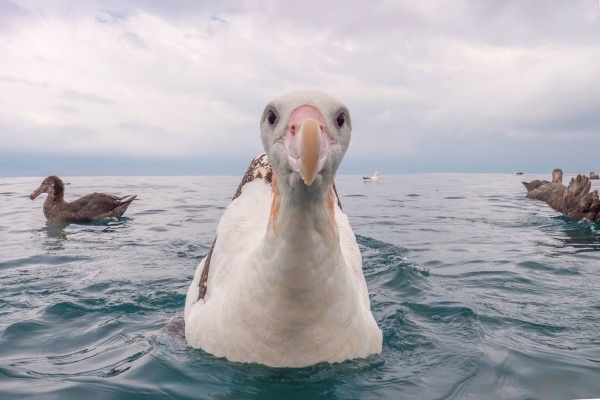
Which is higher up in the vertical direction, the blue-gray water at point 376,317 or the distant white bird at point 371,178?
the distant white bird at point 371,178

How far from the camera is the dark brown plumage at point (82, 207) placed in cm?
1379

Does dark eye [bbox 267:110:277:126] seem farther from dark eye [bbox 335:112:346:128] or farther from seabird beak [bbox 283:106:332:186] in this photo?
dark eye [bbox 335:112:346:128]

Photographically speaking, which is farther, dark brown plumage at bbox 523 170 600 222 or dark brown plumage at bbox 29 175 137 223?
dark brown plumage at bbox 29 175 137 223

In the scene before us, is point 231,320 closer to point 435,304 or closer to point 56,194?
point 435,304

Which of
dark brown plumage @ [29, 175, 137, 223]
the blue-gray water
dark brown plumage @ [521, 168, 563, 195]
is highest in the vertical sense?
dark brown plumage @ [521, 168, 563, 195]

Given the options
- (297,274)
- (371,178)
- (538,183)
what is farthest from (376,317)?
(371,178)

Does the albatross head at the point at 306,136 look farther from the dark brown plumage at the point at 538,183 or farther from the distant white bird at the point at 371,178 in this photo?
the distant white bird at the point at 371,178

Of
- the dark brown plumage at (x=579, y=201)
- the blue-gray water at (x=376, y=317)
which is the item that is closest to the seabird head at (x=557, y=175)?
the dark brown plumage at (x=579, y=201)

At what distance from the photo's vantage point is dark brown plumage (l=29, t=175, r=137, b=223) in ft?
45.2

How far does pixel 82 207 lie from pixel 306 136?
1260cm

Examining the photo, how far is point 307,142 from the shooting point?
2.73m

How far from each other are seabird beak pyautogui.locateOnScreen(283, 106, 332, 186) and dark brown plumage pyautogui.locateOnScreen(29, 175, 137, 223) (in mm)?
12037

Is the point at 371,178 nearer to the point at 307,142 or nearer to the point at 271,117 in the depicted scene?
the point at 271,117

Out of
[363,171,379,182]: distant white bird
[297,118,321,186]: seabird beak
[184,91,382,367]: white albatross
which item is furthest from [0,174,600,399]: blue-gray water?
[363,171,379,182]: distant white bird
